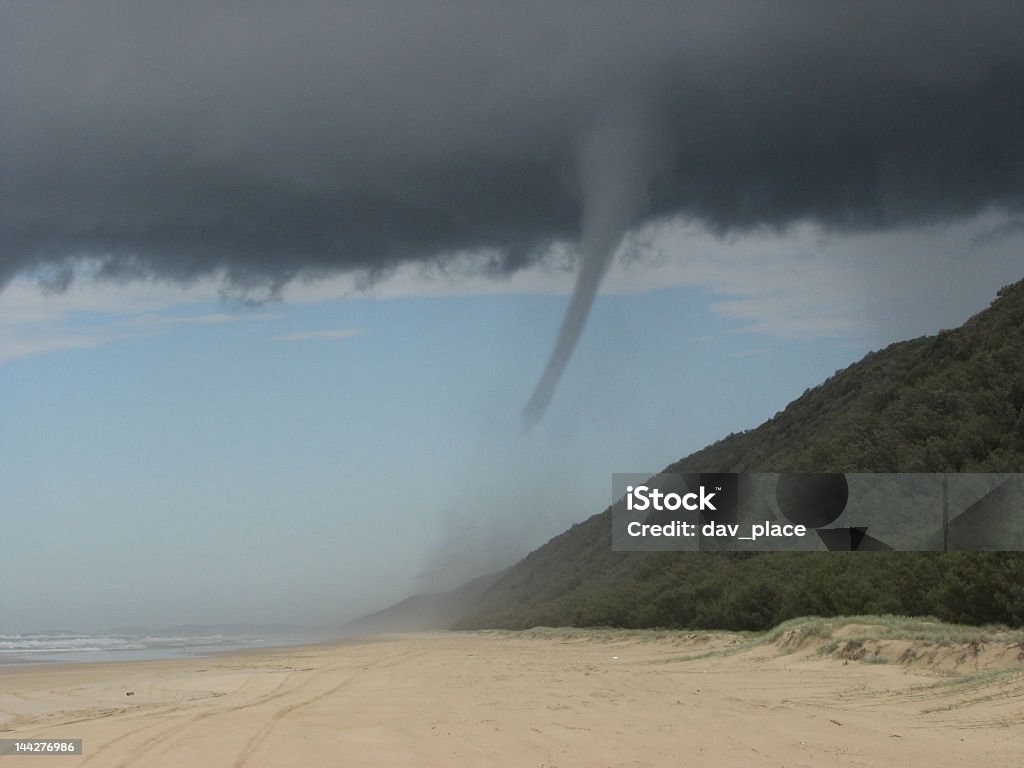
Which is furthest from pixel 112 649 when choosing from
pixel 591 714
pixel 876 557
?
pixel 591 714

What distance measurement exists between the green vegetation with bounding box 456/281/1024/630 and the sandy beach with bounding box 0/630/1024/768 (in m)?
6.00

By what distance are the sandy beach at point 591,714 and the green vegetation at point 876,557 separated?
19.7 ft

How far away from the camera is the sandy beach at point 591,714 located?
995 cm

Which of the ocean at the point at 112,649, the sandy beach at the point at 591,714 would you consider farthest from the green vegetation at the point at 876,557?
the ocean at the point at 112,649

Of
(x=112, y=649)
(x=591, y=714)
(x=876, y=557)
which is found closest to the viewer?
(x=591, y=714)

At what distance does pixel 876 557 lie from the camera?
31281 mm

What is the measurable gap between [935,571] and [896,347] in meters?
55.8

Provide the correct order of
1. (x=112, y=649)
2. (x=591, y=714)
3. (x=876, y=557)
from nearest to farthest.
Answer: (x=591, y=714), (x=876, y=557), (x=112, y=649)

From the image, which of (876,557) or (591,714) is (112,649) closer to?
(876,557)

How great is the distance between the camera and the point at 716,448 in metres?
89.9

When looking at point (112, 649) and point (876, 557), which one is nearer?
point (876, 557)

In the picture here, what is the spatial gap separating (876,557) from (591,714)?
20933 millimetres

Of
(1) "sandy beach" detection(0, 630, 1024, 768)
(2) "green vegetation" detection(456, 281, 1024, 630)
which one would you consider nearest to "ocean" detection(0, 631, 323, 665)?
(2) "green vegetation" detection(456, 281, 1024, 630)

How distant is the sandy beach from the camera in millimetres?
9945
